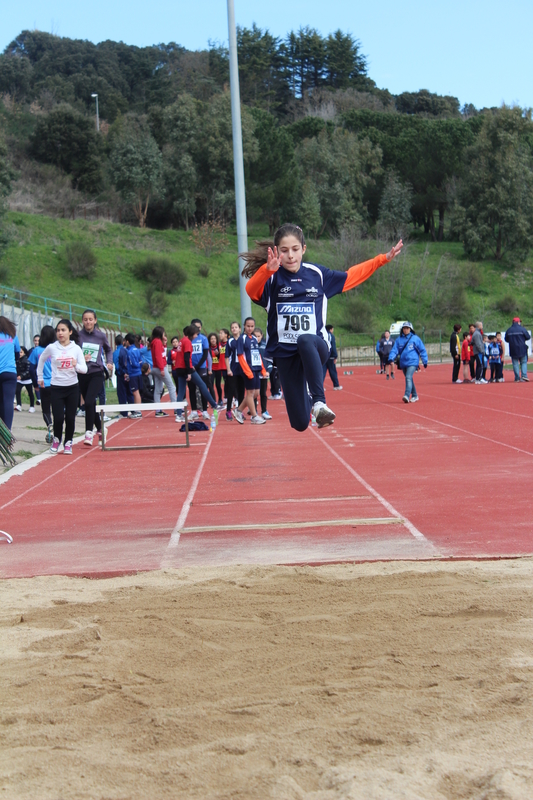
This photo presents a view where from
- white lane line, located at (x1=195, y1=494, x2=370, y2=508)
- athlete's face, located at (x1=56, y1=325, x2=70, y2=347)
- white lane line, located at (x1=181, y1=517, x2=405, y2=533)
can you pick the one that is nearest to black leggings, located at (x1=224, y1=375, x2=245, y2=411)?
athlete's face, located at (x1=56, y1=325, x2=70, y2=347)

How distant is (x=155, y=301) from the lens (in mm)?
48125

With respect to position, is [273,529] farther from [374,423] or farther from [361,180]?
[361,180]

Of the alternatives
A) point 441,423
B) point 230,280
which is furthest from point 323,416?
point 230,280

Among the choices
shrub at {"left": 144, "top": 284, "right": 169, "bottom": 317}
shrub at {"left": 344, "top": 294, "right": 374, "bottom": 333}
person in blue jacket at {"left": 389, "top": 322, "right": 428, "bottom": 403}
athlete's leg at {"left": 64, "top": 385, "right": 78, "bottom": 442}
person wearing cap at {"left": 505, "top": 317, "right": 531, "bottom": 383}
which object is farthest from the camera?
shrub at {"left": 344, "top": 294, "right": 374, "bottom": 333}

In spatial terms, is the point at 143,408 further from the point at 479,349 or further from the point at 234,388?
the point at 479,349

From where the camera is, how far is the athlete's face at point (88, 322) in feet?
40.2

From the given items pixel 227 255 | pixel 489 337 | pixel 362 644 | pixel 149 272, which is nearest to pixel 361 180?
pixel 227 255

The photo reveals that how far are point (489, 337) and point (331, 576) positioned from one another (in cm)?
2145

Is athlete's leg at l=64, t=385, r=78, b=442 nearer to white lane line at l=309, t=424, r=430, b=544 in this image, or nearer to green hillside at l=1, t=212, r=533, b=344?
white lane line at l=309, t=424, r=430, b=544

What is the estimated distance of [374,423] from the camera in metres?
15.5

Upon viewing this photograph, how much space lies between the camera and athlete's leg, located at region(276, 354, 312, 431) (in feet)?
19.4

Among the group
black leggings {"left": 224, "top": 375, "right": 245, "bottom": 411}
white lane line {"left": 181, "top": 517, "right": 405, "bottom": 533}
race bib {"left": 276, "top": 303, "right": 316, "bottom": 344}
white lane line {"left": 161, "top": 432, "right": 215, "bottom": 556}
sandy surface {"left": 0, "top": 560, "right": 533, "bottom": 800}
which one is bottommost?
white lane line {"left": 161, "top": 432, "right": 215, "bottom": 556}

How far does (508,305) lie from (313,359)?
55.5 m

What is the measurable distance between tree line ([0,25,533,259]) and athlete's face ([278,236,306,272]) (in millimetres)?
56910
